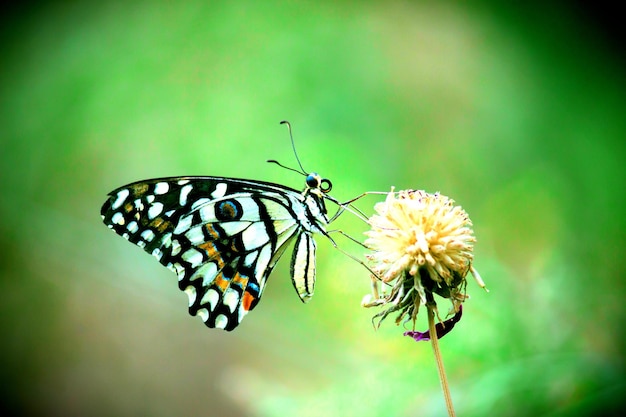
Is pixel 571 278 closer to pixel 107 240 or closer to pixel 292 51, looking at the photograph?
pixel 292 51

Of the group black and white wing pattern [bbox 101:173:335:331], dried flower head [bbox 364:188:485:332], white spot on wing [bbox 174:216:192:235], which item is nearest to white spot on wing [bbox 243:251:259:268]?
black and white wing pattern [bbox 101:173:335:331]

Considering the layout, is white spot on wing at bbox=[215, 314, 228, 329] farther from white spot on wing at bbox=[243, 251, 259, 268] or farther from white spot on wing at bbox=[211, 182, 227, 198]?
white spot on wing at bbox=[211, 182, 227, 198]

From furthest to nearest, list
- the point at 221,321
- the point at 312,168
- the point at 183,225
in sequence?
the point at 312,168, the point at 183,225, the point at 221,321


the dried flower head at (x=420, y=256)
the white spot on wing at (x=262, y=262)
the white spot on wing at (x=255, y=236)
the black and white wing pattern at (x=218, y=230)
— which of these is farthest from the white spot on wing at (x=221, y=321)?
the dried flower head at (x=420, y=256)

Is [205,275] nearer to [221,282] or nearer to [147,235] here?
[221,282]

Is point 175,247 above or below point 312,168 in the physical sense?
below

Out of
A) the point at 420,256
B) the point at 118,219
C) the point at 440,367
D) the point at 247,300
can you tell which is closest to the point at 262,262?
the point at 247,300
